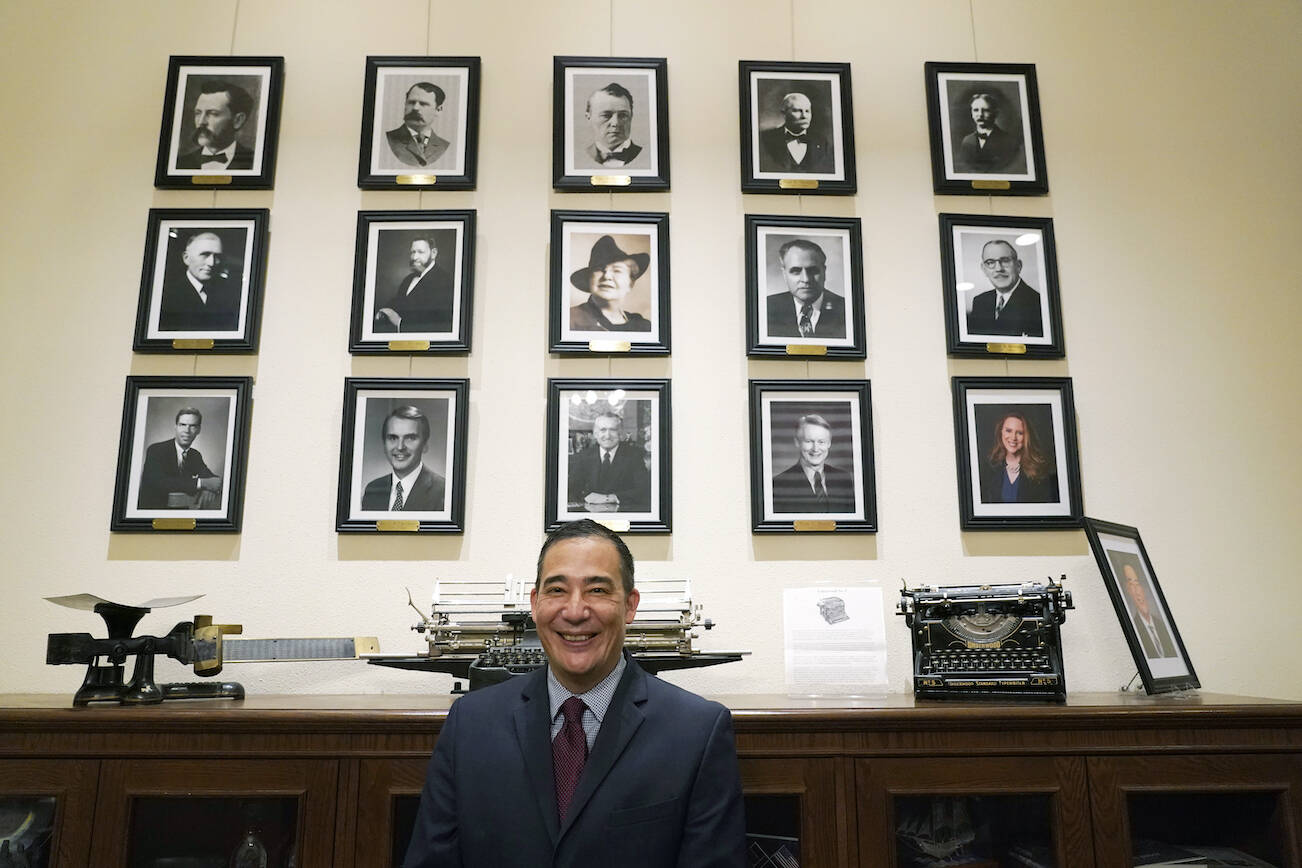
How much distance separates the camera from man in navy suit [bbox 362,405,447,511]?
3357 millimetres

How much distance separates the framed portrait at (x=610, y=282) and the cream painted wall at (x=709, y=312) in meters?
0.08

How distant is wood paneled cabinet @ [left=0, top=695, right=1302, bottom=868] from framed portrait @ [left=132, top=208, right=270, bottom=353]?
4.71 ft

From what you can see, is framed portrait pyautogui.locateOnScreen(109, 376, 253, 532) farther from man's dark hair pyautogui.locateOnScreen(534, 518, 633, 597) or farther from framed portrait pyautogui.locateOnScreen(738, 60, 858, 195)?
framed portrait pyautogui.locateOnScreen(738, 60, 858, 195)

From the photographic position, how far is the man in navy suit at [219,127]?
3662 millimetres

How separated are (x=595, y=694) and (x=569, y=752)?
15 centimetres

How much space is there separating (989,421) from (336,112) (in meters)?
2.83

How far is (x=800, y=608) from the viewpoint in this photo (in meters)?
3.11

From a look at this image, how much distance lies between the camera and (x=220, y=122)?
3.70 metres

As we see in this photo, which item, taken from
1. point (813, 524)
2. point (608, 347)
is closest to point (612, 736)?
point (813, 524)

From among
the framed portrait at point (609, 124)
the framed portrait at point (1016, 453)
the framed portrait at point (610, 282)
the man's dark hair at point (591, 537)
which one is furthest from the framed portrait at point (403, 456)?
the framed portrait at point (1016, 453)

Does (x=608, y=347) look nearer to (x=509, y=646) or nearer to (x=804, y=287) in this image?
(x=804, y=287)

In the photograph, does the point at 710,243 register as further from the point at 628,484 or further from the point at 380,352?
the point at 380,352

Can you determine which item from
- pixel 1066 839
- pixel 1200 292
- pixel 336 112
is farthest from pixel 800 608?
pixel 336 112

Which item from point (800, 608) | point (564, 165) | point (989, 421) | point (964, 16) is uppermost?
point (964, 16)
